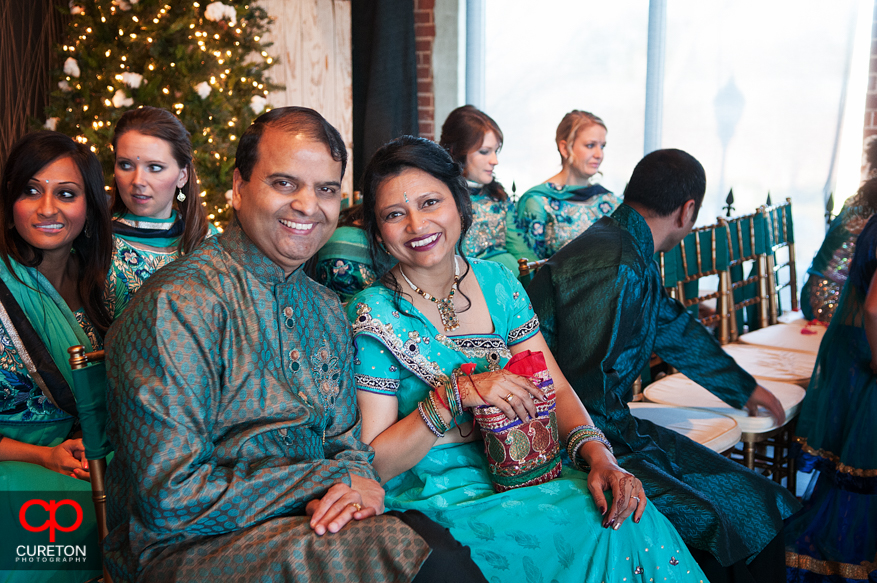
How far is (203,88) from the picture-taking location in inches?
140

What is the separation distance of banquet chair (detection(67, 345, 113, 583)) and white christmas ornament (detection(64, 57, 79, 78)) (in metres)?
3.01

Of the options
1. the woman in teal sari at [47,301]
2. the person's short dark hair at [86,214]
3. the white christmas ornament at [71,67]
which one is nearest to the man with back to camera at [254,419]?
the woman in teal sari at [47,301]

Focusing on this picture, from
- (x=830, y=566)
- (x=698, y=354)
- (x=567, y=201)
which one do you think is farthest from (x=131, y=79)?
(x=830, y=566)

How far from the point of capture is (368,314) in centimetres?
150

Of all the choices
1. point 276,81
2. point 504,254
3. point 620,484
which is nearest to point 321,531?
point 620,484

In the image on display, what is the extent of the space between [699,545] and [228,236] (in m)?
1.20

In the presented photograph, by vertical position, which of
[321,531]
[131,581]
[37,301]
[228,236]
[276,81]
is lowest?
[131,581]

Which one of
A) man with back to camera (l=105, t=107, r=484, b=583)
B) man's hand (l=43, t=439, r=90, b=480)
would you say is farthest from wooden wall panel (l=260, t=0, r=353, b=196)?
man with back to camera (l=105, t=107, r=484, b=583)

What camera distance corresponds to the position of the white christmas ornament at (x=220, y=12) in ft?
11.7

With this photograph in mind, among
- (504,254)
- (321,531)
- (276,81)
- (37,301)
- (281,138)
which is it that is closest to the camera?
(321,531)

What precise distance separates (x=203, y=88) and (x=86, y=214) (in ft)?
6.27

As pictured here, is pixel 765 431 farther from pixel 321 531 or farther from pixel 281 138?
pixel 281 138

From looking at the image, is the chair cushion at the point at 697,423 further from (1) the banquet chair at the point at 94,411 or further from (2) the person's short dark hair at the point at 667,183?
(1) the banquet chair at the point at 94,411

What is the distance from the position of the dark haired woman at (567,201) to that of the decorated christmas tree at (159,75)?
5.28 feet
